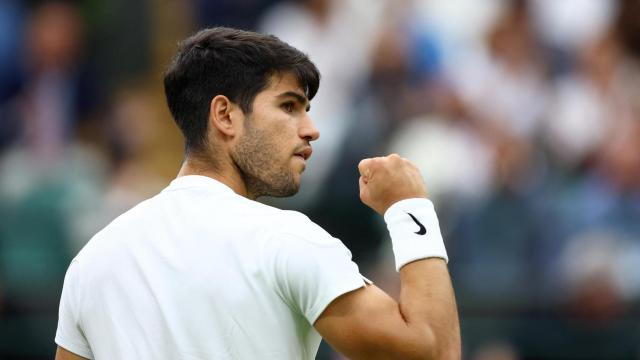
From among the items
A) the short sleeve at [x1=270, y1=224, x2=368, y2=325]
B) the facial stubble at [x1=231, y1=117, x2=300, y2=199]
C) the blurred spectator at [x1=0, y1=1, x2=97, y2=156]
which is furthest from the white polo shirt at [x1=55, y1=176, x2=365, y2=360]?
the blurred spectator at [x1=0, y1=1, x2=97, y2=156]

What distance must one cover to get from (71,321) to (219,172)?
0.55m

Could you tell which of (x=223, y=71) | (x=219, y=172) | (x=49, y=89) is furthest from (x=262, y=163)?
(x=49, y=89)

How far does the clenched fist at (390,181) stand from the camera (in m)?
3.19

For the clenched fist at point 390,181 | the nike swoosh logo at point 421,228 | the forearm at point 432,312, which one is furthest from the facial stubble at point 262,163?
the forearm at point 432,312

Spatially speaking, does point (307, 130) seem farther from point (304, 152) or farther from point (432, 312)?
point (432, 312)

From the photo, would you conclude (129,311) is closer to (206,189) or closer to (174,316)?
(174,316)

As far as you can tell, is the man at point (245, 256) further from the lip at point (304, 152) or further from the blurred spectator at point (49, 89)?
the blurred spectator at point (49, 89)

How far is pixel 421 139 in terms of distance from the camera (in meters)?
8.24

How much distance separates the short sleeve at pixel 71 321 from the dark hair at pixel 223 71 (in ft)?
1.49

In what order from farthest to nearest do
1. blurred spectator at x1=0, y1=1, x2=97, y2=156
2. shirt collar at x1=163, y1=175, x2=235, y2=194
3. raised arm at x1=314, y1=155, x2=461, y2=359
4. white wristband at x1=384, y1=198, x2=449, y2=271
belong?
blurred spectator at x1=0, y1=1, x2=97, y2=156 < shirt collar at x1=163, y1=175, x2=235, y2=194 < white wristband at x1=384, y1=198, x2=449, y2=271 < raised arm at x1=314, y1=155, x2=461, y2=359

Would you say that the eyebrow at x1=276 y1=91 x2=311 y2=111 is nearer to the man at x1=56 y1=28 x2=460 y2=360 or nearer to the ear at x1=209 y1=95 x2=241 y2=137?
the man at x1=56 y1=28 x2=460 y2=360

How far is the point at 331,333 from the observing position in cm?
289

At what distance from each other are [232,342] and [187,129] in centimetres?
65

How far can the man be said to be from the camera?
2.88 meters
